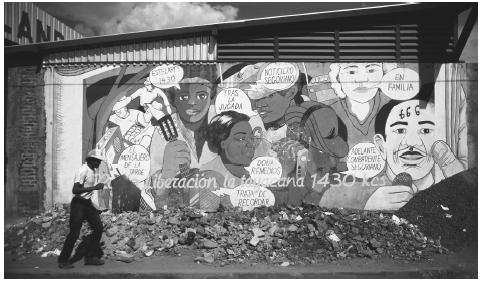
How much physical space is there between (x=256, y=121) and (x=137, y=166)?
2653 millimetres

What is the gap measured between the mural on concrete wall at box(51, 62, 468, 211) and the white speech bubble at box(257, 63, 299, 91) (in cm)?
2

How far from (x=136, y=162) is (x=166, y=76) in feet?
6.24

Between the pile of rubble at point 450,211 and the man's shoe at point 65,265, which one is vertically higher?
the pile of rubble at point 450,211

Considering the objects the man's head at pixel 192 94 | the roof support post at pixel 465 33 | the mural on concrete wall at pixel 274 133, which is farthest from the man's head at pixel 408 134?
the man's head at pixel 192 94

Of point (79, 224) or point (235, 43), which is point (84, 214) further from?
point (235, 43)

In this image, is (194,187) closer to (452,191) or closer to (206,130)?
A: (206,130)

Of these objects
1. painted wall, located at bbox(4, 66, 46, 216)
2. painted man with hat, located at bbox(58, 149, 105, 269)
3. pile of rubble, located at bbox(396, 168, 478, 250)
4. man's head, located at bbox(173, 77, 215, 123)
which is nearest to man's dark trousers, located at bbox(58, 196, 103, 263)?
painted man with hat, located at bbox(58, 149, 105, 269)

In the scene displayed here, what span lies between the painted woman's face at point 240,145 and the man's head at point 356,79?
80.7 inches

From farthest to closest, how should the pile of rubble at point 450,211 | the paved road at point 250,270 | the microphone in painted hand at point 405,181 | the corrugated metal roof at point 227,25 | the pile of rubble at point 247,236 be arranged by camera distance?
the microphone in painted hand at point 405,181, the corrugated metal roof at point 227,25, the pile of rubble at point 450,211, the pile of rubble at point 247,236, the paved road at point 250,270

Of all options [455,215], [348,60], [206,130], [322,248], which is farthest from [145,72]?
[455,215]

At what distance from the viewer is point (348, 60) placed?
8.39 m

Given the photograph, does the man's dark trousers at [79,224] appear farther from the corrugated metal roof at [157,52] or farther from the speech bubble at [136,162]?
the corrugated metal roof at [157,52]

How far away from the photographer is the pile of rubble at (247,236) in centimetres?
641

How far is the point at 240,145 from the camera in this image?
8250 mm
